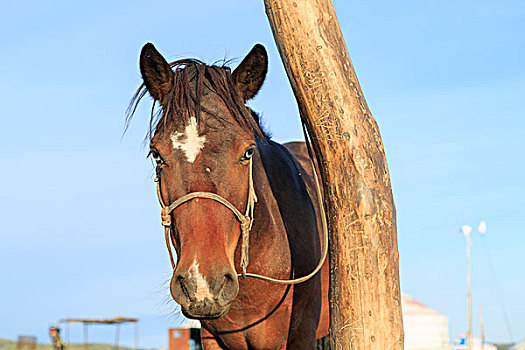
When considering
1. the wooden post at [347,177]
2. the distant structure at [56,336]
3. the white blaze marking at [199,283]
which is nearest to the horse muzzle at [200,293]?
the white blaze marking at [199,283]

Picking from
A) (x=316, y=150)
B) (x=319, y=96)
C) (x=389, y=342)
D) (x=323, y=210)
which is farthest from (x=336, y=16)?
(x=389, y=342)

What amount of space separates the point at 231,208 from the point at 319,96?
0.80 metres

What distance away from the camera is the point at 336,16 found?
3805 mm

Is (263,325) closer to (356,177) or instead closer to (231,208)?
(231,208)

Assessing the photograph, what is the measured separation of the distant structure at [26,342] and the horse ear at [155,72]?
3122cm

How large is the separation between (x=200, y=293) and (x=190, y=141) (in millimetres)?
864

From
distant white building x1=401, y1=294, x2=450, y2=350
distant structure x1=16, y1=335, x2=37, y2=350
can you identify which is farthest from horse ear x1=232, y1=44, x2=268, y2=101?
distant structure x1=16, y1=335, x2=37, y2=350

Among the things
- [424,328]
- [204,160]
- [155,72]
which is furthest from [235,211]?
[424,328]

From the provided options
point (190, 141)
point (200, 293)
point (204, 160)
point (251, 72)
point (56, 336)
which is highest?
point (251, 72)

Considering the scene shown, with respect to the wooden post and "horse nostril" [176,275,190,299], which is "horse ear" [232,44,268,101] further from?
"horse nostril" [176,275,190,299]

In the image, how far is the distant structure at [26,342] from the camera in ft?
107

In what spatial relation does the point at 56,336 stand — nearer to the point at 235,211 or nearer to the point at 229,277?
the point at 235,211

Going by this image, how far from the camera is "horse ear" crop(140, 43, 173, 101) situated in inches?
161

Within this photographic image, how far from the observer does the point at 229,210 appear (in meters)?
3.77
